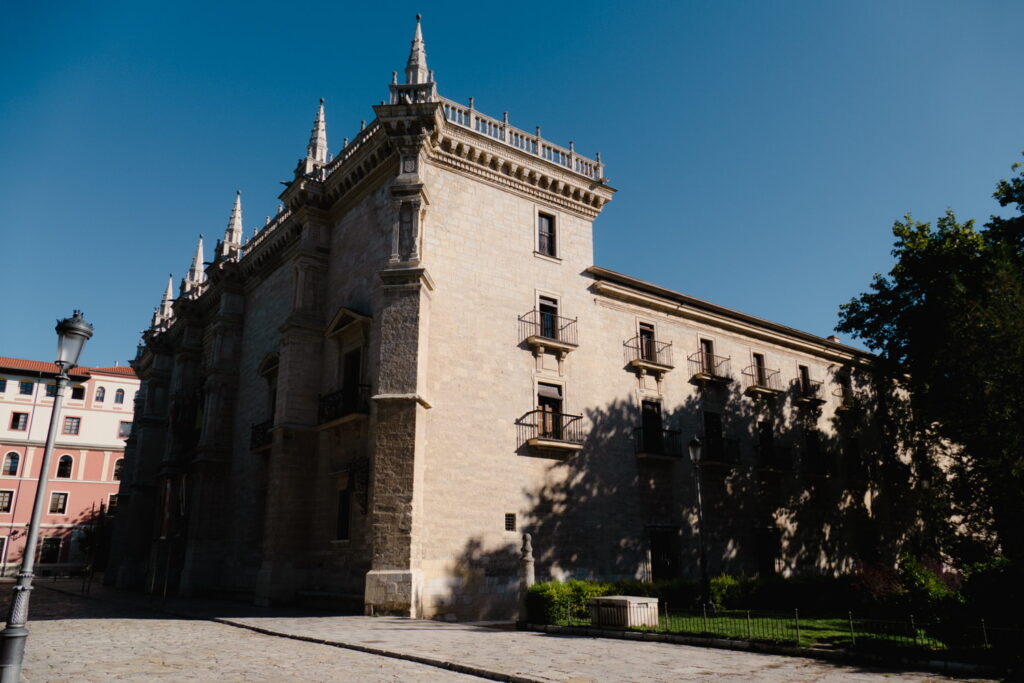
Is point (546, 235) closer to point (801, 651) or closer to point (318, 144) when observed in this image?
point (318, 144)

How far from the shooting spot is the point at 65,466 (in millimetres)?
61125

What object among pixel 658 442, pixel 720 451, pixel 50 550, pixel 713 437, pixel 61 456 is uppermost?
pixel 61 456

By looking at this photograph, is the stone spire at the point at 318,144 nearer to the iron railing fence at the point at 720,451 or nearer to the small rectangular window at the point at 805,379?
the iron railing fence at the point at 720,451

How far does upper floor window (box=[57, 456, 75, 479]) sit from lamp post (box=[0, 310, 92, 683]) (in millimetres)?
62461

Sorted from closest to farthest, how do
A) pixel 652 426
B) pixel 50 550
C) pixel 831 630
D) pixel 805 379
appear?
pixel 831 630 → pixel 652 426 → pixel 805 379 → pixel 50 550

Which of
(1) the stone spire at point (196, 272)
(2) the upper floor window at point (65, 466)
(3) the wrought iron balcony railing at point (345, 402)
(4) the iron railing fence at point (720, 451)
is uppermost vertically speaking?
(1) the stone spire at point (196, 272)

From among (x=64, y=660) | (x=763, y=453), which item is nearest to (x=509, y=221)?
(x=763, y=453)

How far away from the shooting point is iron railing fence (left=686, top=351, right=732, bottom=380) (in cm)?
2898

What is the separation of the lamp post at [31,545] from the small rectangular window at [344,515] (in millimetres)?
12602

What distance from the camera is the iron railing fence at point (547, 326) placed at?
2350 centimetres

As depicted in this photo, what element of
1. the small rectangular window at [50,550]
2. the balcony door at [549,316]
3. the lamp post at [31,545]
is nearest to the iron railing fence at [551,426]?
the balcony door at [549,316]

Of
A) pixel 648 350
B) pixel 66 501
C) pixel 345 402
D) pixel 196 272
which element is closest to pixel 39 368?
pixel 66 501

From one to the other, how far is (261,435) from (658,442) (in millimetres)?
15850

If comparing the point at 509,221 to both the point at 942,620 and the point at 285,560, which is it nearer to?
the point at 285,560
